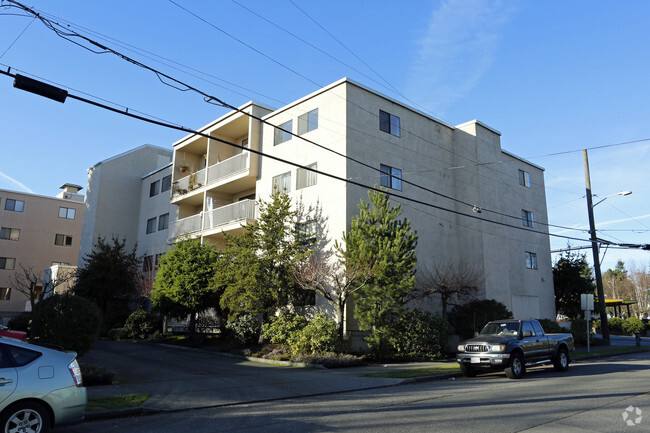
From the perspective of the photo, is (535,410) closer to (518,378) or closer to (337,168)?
(518,378)

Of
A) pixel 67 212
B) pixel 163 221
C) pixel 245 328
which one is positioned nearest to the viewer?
pixel 245 328

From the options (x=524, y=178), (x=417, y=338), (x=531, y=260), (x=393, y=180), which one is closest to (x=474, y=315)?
(x=417, y=338)

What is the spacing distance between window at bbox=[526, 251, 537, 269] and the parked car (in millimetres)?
27009

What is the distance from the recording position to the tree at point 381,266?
683 inches

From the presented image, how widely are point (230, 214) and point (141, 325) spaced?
350 inches

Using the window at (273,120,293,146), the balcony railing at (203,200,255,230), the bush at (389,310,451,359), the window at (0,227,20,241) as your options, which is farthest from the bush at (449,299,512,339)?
the window at (0,227,20,241)

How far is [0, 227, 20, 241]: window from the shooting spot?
46188 millimetres

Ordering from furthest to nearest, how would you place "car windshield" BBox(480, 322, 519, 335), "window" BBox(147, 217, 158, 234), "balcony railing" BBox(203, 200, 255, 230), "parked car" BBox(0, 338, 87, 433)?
"window" BBox(147, 217, 158, 234) < "balcony railing" BBox(203, 200, 255, 230) < "car windshield" BBox(480, 322, 519, 335) < "parked car" BBox(0, 338, 87, 433)

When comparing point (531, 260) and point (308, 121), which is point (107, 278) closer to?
point (308, 121)

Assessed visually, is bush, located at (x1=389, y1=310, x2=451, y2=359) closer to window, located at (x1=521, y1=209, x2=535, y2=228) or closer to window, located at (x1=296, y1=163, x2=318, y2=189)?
window, located at (x1=296, y1=163, x2=318, y2=189)

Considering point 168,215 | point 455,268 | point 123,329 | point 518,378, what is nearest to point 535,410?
point 518,378

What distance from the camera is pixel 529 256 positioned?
28547mm

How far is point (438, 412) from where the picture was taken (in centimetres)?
841

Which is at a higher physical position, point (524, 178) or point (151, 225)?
point (524, 178)
